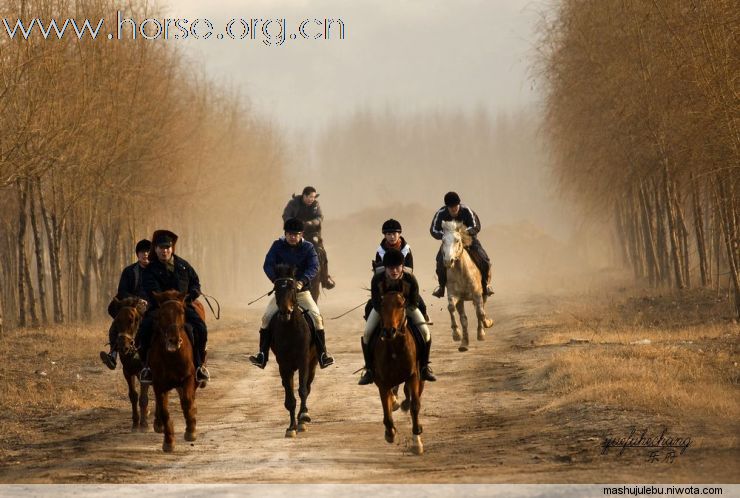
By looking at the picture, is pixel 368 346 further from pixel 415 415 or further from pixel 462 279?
pixel 462 279

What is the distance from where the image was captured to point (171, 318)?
39.9ft

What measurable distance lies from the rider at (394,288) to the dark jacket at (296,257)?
1.62m

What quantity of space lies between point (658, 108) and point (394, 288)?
19.4 meters

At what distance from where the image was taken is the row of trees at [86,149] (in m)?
23.7

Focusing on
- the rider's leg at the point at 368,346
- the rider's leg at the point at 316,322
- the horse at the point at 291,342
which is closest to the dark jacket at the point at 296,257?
the rider's leg at the point at 316,322

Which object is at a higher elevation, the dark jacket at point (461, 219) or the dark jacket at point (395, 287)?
the dark jacket at point (461, 219)

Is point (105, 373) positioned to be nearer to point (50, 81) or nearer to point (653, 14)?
point (50, 81)

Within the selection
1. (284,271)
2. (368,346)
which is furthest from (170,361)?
(368,346)

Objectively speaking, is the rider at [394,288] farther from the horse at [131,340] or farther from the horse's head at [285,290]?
the horse at [131,340]

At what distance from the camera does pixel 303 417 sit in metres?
13.8

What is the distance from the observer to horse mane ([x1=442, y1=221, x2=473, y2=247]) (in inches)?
762

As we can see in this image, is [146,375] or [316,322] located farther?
[316,322]

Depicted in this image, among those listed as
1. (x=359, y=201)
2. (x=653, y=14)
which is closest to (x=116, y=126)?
(x=653, y=14)

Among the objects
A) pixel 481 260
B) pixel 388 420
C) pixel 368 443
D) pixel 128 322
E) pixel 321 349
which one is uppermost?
pixel 481 260
